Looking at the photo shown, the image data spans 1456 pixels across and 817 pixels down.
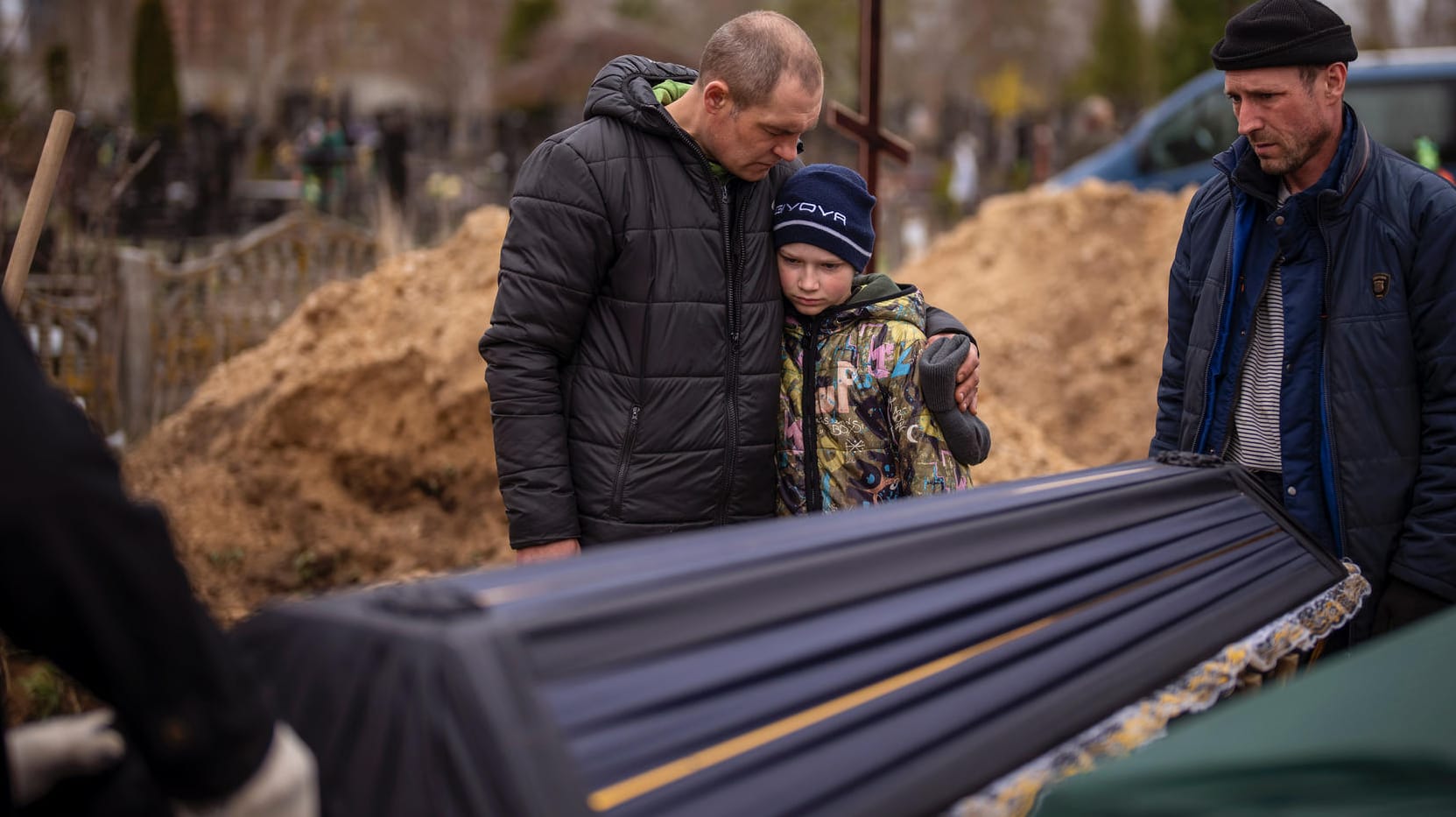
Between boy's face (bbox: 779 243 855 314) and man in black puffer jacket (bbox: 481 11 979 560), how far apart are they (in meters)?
0.04

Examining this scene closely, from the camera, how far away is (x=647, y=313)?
2.45 meters

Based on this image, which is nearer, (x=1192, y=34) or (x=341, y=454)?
(x=341, y=454)

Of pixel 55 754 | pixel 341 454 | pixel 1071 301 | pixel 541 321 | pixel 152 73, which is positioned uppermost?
pixel 152 73

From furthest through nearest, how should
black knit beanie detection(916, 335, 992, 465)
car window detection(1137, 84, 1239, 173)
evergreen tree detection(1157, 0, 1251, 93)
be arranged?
1. evergreen tree detection(1157, 0, 1251, 93)
2. car window detection(1137, 84, 1239, 173)
3. black knit beanie detection(916, 335, 992, 465)

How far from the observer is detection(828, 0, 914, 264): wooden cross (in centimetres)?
448

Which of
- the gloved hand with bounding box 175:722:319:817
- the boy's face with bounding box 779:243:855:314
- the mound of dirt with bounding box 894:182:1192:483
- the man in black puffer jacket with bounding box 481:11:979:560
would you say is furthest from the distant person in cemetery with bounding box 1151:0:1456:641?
the mound of dirt with bounding box 894:182:1192:483

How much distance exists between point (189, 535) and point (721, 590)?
401cm

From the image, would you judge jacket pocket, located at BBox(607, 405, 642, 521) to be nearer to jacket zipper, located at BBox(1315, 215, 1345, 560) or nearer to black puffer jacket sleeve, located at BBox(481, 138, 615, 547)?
black puffer jacket sleeve, located at BBox(481, 138, 615, 547)

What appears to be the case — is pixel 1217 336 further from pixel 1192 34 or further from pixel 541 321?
pixel 1192 34

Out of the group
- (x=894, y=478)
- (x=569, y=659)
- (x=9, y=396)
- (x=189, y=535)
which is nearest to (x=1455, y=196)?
(x=894, y=478)

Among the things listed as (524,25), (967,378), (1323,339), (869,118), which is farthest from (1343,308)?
(524,25)

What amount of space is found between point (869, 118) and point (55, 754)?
3.92 meters

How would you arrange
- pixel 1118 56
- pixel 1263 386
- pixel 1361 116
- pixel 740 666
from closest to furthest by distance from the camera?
pixel 740 666, pixel 1263 386, pixel 1361 116, pixel 1118 56

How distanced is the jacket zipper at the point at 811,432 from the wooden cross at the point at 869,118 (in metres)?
1.60
